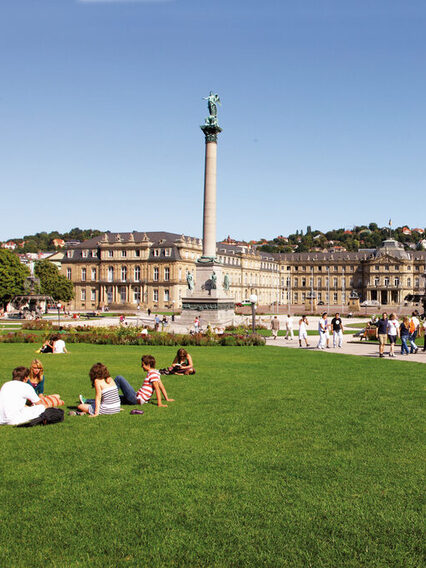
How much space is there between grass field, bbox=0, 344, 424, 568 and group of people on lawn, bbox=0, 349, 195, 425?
0.36 m

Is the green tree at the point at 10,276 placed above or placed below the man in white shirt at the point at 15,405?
above

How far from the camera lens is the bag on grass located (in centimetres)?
1090

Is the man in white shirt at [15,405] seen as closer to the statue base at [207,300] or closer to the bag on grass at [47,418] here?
the bag on grass at [47,418]

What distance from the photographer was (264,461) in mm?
8555

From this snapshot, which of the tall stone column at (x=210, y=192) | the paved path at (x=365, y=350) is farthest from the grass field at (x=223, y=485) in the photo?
the tall stone column at (x=210, y=192)

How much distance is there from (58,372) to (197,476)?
1162 centimetres

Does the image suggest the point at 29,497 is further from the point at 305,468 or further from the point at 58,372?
the point at 58,372

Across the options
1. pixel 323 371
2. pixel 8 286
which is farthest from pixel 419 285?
pixel 323 371

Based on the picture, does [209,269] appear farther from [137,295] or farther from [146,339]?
[137,295]

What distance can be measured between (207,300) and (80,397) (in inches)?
1334

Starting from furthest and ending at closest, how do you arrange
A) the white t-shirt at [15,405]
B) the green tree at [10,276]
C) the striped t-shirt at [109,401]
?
the green tree at [10,276], the striped t-shirt at [109,401], the white t-shirt at [15,405]

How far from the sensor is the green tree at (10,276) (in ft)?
247

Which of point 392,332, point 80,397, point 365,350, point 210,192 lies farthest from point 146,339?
point 80,397

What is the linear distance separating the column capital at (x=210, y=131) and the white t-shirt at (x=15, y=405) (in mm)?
38402
